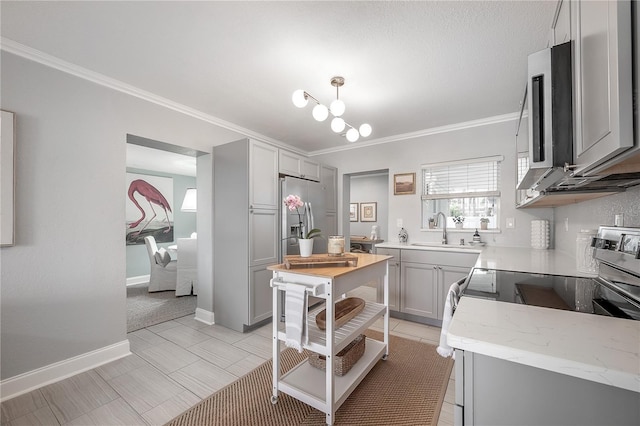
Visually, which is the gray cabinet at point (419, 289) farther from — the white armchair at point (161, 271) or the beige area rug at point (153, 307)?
the white armchair at point (161, 271)

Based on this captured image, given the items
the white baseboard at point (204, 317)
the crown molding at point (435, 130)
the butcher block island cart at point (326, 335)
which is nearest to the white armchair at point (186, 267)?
the white baseboard at point (204, 317)

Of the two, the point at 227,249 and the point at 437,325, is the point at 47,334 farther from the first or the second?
the point at 437,325

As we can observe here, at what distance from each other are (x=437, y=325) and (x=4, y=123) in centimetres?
430

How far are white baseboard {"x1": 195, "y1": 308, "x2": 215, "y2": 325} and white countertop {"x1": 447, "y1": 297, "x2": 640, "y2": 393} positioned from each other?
122 inches

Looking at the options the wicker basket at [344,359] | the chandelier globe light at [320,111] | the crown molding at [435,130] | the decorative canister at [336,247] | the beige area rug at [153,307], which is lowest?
the beige area rug at [153,307]

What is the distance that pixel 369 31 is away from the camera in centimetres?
175

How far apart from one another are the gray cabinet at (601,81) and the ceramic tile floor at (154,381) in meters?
Result: 1.77

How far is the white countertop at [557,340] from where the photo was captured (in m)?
0.56

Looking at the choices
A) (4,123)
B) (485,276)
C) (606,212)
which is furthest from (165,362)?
(606,212)

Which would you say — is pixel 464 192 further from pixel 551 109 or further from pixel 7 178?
pixel 7 178

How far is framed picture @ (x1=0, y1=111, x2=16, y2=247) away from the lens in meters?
1.83

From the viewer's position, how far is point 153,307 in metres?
3.79

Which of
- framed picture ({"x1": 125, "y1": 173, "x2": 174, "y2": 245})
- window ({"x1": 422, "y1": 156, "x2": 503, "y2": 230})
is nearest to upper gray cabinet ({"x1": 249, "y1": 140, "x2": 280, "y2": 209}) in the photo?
window ({"x1": 422, "y1": 156, "x2": 503, "y2": 230})

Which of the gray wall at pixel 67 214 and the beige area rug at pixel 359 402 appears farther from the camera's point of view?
the gray wall at pixel 67 214
